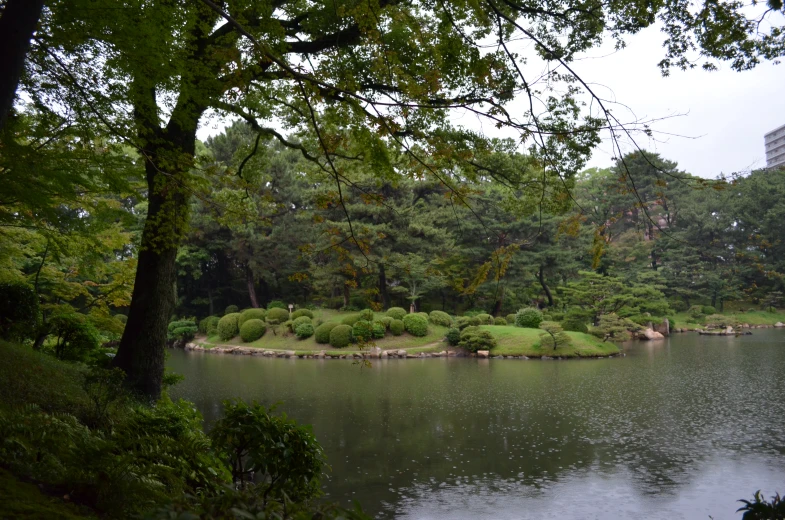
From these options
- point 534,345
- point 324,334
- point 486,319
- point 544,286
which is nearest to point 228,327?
point 324,334

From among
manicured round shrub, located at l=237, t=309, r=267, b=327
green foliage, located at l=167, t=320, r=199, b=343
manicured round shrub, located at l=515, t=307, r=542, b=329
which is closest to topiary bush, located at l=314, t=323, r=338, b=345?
manicured round shrub, located at l=237, t=309, r=267, b=327

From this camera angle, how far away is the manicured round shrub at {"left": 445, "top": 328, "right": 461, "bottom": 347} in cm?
1827

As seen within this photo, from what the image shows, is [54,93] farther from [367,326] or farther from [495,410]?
[495,410]

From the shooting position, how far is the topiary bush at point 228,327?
21.7m

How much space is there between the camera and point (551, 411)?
894cm

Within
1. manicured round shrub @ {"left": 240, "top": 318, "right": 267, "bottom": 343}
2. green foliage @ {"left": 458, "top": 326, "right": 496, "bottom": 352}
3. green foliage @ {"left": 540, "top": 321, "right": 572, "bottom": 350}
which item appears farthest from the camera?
manicured round shrub @ {"left": 240, "top": 318, "right": 267, "bottom": 343}

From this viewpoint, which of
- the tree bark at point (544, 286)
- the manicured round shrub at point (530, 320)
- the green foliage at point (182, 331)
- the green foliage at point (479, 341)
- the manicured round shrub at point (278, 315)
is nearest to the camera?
the green foliage at point (479, 341)

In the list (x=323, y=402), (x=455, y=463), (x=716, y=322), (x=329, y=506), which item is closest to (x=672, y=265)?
(x=716, y=322)

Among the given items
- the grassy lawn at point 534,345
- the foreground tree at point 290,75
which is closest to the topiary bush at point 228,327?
the grassy lawn at point 534,345

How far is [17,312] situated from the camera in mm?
6906

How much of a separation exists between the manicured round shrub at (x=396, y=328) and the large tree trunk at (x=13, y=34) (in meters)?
17.2

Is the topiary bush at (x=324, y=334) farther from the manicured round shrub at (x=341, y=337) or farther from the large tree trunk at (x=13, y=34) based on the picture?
the large tree trunk at (x=13, y=34)

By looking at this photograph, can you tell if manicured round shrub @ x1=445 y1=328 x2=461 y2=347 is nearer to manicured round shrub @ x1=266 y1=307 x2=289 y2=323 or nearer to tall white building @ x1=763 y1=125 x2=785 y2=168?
manicured round shrub @ x1=266 y1=307 x2=289 y2=323

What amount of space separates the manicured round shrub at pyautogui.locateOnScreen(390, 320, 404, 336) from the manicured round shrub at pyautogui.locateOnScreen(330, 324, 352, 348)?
61.5 inches
